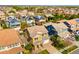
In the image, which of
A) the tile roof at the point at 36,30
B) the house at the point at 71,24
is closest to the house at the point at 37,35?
the tile roof at the point at 36,30

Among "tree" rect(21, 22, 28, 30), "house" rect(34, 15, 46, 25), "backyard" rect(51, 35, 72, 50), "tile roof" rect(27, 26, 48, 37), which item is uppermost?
"house" rect(34, 15, 46, 25)

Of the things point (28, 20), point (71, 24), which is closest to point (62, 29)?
point (71, 24)

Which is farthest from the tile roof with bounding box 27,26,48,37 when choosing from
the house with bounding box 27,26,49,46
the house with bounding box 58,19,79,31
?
the house with bounding box 58,19,79,31

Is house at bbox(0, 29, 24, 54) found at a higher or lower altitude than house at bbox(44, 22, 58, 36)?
lower

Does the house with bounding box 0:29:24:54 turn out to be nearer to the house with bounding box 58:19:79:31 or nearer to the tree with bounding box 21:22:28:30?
the tree with bounding box 21:22:28:30

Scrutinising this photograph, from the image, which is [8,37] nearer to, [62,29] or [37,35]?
[37,35]

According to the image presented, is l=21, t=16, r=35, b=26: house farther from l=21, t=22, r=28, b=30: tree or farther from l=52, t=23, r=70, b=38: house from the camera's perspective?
l=52, t=23, r=70, b=38: house

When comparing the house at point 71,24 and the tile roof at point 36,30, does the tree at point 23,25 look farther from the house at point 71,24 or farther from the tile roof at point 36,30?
the house at point 71,24
